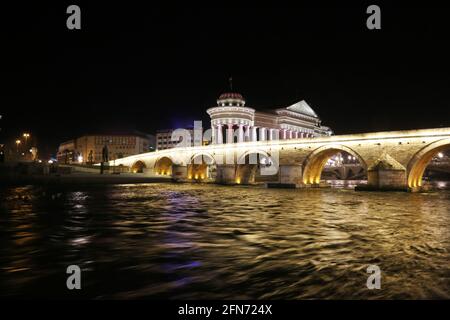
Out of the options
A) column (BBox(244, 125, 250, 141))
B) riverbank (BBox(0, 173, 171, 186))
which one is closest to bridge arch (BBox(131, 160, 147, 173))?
column (BBox(244, 125, 250, 141))

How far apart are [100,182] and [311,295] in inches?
1491

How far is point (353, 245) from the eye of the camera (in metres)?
8.86

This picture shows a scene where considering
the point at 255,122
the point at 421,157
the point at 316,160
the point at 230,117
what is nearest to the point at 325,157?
the point at 316,160

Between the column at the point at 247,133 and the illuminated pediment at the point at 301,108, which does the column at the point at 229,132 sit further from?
the illuminated pediment at the point at 301,108

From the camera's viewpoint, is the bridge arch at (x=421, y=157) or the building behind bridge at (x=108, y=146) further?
the building behind bridge at (x=108, y=146)

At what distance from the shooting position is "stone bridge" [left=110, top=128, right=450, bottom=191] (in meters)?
30.4

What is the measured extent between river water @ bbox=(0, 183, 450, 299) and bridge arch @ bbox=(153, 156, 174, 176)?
2022 inches

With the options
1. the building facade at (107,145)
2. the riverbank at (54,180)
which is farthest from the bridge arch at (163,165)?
the building facade at (107,145)

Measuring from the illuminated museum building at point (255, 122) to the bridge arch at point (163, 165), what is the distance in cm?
1281

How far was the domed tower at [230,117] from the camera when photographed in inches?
3012

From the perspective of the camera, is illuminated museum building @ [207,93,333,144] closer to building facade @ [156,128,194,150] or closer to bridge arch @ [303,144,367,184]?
building facade @ [156,128,194,150]

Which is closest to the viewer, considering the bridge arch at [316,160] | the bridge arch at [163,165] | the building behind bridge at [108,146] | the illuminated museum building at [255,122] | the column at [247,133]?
the bridge arch at [316,160]

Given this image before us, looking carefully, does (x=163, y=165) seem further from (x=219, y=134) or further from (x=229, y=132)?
(x=229, y=132)

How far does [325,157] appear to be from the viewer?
41.4 m
